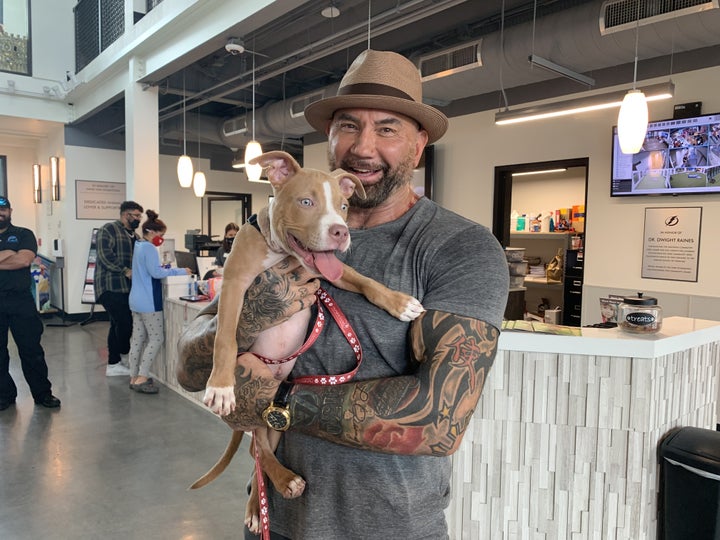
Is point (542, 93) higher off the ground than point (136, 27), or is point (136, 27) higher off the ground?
point (136, 27)

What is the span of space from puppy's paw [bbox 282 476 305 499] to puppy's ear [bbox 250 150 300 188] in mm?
668

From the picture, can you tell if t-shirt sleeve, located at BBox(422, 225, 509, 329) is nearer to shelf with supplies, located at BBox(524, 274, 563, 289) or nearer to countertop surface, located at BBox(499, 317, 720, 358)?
countertop surface, located at BBox(499, 317, 720, 358)

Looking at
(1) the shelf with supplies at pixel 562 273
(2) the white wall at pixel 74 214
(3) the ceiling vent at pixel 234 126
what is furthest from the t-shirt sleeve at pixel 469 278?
(2) the white wall at pixel 74 214

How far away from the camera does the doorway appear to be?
582cm

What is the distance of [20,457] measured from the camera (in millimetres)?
3604

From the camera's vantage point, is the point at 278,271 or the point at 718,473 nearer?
the point at 278,271

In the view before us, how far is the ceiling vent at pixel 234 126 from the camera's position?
803 centimetres

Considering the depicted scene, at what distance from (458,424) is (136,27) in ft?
20.4

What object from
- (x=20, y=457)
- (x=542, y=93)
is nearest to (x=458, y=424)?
(x=20, y=457)

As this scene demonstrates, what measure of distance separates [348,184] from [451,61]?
14.0 feet

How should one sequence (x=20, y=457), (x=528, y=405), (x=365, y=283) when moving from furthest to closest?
(x=20, y=457) < (x=528, y=405) < (x=365, y=283)

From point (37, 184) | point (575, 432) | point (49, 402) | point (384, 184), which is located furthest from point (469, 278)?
point (37, 184)

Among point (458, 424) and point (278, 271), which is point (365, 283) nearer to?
point (278, 271)

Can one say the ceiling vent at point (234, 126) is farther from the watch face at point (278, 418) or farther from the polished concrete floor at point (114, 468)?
the watch face at point (278, 418)
